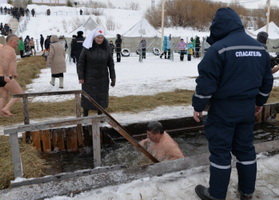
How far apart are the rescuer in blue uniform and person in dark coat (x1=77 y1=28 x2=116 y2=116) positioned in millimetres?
3068

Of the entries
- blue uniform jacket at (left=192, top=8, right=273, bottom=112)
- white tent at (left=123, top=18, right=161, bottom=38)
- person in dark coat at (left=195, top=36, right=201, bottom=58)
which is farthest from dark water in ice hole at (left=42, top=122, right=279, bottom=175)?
white tent at (left=123, top=18, right=161, bottom=38)

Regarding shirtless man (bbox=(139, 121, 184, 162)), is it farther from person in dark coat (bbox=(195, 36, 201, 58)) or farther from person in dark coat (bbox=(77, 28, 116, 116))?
person in dark coat (bbox=(195, 36, 201, 58))

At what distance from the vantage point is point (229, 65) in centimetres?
230

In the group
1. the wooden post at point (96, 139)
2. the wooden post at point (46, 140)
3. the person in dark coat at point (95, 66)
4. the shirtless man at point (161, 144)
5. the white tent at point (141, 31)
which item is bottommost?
the wooden post at point (46, 140)

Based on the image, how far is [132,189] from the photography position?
9.13ft

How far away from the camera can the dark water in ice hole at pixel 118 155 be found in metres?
4.87

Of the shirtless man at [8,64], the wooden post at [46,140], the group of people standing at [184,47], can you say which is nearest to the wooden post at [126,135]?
the wooden post at [46,140]

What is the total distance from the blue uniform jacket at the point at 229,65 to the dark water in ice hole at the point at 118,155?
2.51 m

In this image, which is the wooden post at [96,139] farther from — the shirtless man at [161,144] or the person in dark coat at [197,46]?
the person in dark coat at [197,46]

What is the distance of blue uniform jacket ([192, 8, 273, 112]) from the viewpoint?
7.47 ft

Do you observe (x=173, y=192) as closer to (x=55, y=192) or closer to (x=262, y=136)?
(x=55, y=192)

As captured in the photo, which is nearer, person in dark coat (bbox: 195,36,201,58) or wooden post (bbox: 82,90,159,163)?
wooden post (bbox: 82,90,159,163)

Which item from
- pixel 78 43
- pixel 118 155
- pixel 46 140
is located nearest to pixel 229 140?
pixel 118 155

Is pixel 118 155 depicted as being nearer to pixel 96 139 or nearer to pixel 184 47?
pixel 96 139
